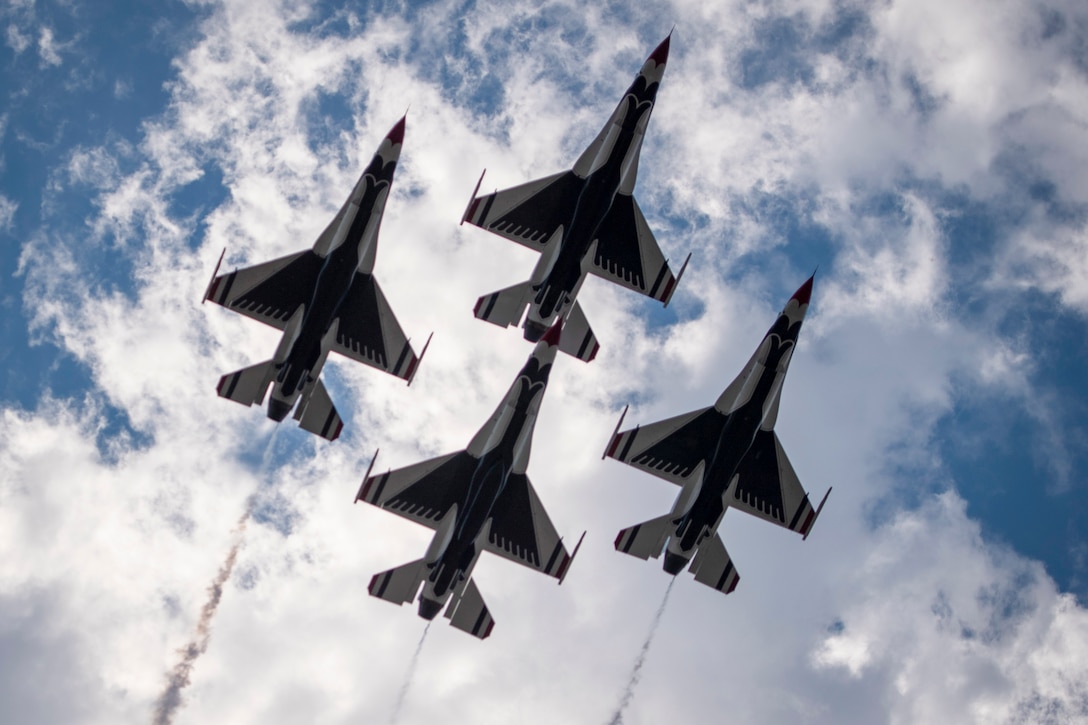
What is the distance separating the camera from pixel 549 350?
67188 mm

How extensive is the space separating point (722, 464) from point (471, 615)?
57.6 ft

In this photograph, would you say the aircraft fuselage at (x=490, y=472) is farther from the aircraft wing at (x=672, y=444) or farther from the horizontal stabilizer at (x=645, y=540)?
the horizontal stabilizer at (x=645, y=540)

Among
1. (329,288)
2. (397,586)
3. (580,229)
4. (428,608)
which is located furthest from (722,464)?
(329,288)

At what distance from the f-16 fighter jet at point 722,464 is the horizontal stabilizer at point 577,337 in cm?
595

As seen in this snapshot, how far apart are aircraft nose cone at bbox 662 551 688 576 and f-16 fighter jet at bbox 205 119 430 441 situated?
18987mm

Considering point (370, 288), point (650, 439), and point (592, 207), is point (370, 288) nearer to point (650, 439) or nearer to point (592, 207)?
point (592, 207)

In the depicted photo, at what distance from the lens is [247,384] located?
6750 centimetres

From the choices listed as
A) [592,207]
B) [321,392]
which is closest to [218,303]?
[321,392]

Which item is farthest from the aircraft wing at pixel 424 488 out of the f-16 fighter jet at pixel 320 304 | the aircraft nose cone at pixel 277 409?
the aircraft nose cone at pixel 277 409

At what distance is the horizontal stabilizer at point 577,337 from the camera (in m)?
73.7

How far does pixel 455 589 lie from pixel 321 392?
46.1 ft

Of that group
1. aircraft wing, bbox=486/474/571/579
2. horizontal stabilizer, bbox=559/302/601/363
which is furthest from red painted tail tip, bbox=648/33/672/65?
aircraft wing, bbox=486/474/571/579

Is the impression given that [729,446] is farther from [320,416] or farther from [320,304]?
[320,304]

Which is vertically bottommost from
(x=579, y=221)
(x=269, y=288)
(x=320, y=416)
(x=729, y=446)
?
(x=320, y=416)
